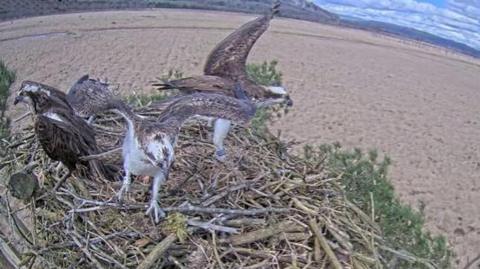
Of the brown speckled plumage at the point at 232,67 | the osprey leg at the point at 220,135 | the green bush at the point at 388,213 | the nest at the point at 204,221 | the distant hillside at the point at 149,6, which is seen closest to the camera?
the nest at the point at 204,221

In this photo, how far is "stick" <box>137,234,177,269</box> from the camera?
7.02 feet

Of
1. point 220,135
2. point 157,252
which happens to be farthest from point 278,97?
point 157,252

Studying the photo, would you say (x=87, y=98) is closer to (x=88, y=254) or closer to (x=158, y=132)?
(x=158, y=132)

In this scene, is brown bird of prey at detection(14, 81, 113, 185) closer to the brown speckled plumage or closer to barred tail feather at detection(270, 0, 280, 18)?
the brown speckled plumage

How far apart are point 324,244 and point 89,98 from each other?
1.28 m

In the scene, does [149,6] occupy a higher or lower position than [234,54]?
lower

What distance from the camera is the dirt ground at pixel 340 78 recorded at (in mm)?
9378

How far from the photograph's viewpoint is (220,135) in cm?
297

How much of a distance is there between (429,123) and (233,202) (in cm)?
1128

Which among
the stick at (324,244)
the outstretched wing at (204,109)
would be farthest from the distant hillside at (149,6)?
the stick at (324,244)

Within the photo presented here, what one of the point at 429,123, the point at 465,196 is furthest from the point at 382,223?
the point at 429,123

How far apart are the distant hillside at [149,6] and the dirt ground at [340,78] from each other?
0.75 m

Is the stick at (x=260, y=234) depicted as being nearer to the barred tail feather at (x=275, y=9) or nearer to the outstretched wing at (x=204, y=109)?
the outstretched wing at (x=204, y=109)

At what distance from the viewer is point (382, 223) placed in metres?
3.31
